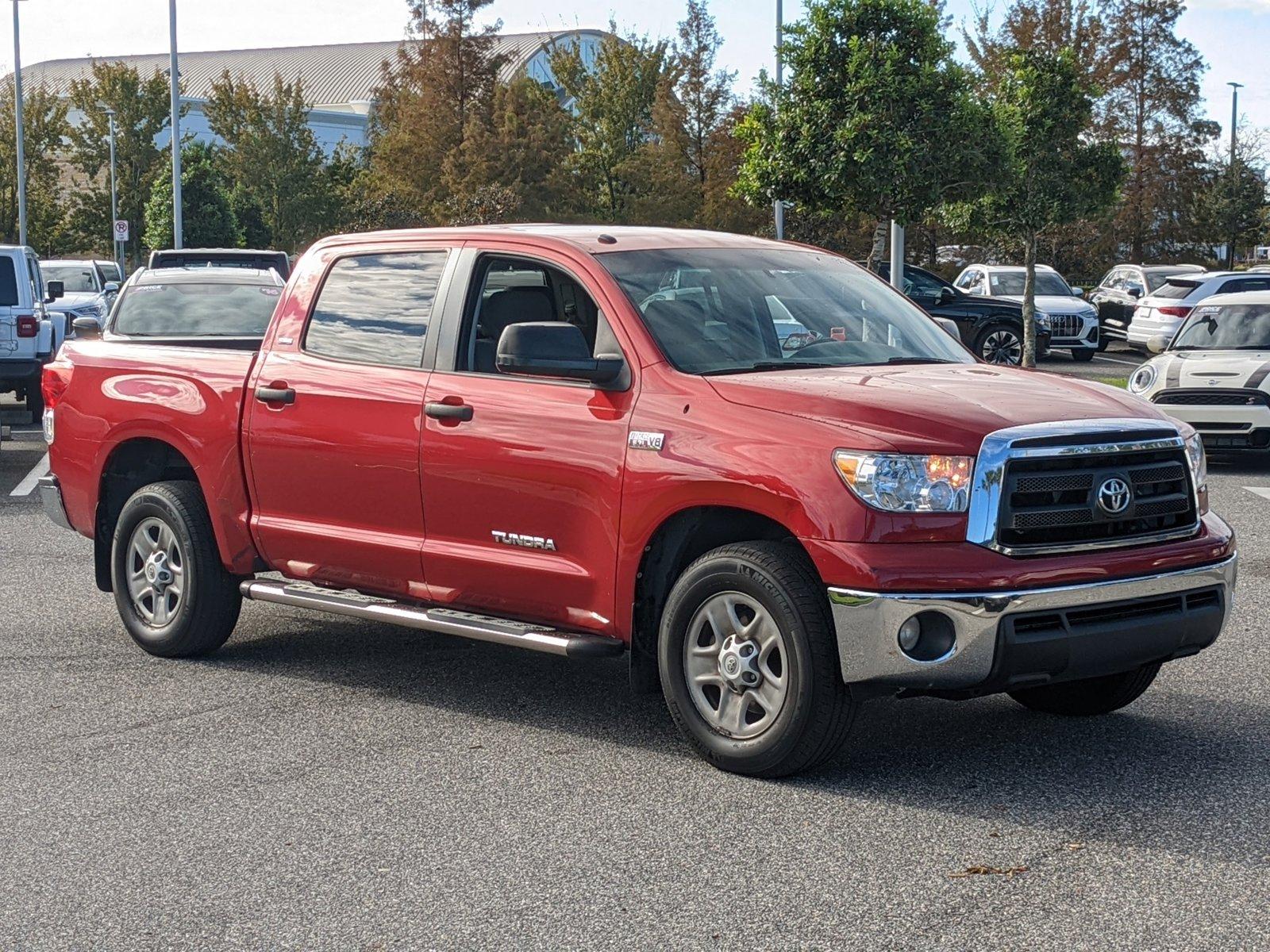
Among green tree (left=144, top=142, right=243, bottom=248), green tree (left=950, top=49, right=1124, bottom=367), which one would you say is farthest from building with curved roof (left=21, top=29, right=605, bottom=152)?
green tree (left=950, top=49, right=1124, bottom=367)

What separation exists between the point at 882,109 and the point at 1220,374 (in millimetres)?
10568

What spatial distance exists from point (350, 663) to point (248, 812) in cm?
235

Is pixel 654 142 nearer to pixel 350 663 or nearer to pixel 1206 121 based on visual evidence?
pixel 1206 121

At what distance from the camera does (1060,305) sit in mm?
31844

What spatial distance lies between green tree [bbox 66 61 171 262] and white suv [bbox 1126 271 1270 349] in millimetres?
42940

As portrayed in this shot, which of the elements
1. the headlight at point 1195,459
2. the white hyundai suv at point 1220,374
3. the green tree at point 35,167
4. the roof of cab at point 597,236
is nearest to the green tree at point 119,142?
the green tree at point 35,167

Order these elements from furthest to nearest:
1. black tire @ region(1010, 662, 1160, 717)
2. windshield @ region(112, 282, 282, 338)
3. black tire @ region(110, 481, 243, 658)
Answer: windshield @ region(112, 282, 282, 338), black tire @ region(110, 481, 243, 658), black tire @ region(1010, 662, 1160, 717)

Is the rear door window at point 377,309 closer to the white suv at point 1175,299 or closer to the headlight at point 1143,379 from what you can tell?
the headlight at point 1143,379

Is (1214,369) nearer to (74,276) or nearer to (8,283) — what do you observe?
(8,283)

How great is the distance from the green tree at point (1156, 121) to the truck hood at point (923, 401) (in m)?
48.4

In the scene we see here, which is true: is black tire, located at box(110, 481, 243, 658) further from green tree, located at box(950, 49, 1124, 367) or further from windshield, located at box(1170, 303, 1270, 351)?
green tree, located at box(950, 49, 1124, 367)

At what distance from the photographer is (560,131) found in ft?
173

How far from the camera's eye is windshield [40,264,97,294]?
32.0m

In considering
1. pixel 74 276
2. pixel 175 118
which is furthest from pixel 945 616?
pixel 175 118
